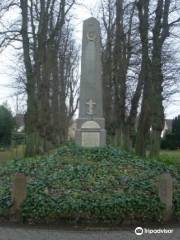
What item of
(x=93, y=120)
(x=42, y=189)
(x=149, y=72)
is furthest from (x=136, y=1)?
(x=42, y=189)

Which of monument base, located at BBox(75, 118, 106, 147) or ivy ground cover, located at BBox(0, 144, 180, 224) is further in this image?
monument base, located at BBox(75, 118, 106, 147)

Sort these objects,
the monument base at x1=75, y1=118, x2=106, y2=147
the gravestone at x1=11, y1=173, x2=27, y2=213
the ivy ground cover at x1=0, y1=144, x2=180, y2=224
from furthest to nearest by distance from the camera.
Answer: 1. the monument base at x1=75, y1=118, x2=106, y2=147
2. the gravestone at x1=11, y1=173, x2=27, y2=213
3. the ivy ground cover at x1=0, y1=144, x2=180, y2=224

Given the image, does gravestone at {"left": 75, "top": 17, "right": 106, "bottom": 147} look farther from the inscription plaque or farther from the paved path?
the paved path

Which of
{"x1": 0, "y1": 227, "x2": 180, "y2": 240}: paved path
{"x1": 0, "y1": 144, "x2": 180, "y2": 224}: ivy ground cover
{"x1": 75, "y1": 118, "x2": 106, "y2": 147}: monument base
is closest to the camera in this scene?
{"x1": 0, "y1": 227, "x2": 180, "y2": 240}: paved path

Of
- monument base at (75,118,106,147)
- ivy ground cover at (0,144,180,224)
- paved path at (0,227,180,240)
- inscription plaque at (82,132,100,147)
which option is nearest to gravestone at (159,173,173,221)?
ivy ground cover at (0,144,180,224)

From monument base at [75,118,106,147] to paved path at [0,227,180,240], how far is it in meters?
6.68

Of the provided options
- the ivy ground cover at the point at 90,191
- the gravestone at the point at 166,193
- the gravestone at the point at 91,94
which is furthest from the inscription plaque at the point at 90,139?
the gravestone at the point at 166,193

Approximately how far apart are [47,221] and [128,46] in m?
17.4

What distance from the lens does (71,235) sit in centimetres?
933

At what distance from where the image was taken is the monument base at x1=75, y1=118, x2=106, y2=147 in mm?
16406

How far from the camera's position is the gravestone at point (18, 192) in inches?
420

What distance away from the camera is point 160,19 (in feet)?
72.0

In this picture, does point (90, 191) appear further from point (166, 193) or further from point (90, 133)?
point (90, 133)

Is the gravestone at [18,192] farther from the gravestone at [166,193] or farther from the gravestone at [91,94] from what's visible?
the gravestone at [91,94]
